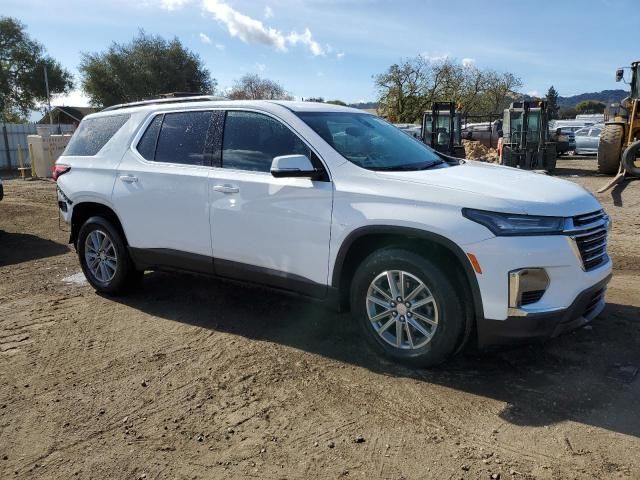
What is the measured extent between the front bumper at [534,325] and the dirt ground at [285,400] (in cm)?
37

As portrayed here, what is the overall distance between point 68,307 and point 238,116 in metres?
2.62

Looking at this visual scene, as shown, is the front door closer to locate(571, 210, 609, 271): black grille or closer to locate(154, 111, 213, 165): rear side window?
locate(154, 111, 213, 165): rear side window

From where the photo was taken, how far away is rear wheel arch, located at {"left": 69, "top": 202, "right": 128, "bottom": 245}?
543cm

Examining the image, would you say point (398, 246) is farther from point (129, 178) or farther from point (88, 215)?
point (88, 215)

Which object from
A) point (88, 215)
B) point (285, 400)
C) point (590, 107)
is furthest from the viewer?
point (590, 107)

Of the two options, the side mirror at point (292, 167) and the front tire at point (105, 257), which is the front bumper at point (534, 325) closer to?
the side mirror at point (292, 167)

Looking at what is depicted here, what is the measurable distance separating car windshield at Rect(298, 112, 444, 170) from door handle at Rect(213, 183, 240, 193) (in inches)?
30.7

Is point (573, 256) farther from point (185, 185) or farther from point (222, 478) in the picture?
point (185, 185)

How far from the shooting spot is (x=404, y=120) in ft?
160

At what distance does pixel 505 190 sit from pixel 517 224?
294 millimetres

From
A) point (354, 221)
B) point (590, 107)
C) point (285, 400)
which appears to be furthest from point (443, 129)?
point (590, 107)

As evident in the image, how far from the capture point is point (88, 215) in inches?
224

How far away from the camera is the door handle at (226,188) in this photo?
439 centimetres

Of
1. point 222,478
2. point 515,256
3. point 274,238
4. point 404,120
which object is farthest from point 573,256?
point 404,120
